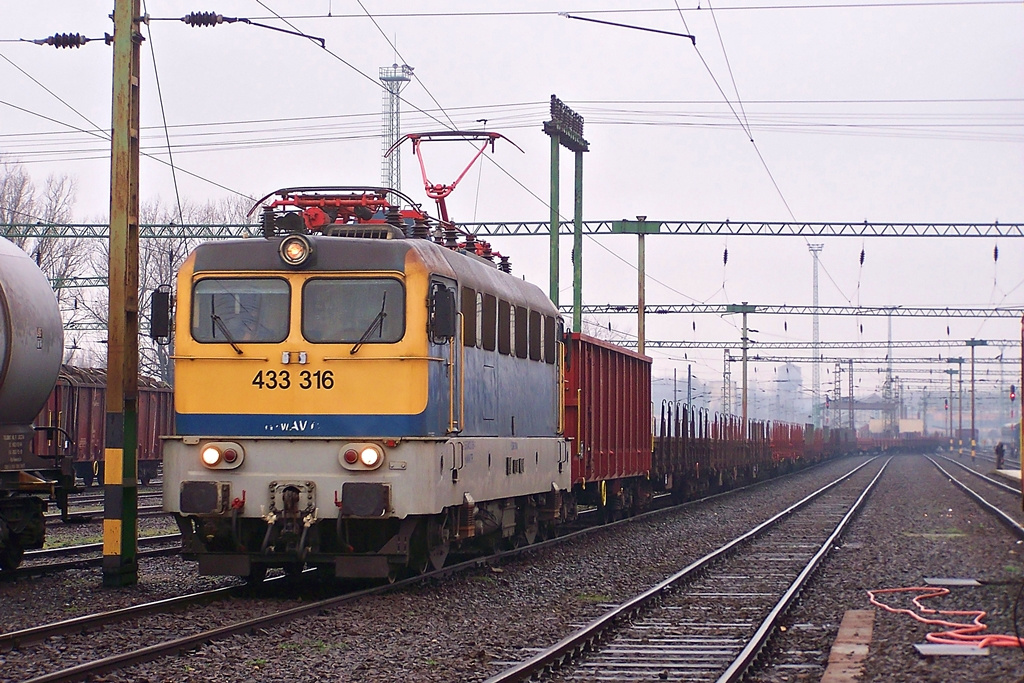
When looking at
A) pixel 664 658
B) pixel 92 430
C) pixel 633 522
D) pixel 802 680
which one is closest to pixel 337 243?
pixel 664 658

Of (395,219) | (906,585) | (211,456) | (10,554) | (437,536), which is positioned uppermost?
(395,219)

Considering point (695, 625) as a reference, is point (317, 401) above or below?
above

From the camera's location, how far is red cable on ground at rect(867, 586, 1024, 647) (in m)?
10.6

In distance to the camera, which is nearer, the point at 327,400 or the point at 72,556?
the point at 327,400

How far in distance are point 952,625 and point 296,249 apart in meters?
6.59

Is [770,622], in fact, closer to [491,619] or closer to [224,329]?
[491,619]

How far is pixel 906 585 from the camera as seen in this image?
49.0 ft

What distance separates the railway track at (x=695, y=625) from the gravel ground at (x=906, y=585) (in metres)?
0.30

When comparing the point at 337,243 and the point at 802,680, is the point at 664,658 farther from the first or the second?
the point at 337,243

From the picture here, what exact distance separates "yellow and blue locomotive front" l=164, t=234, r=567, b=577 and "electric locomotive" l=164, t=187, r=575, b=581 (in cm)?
1

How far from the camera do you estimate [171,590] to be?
42.7 feet

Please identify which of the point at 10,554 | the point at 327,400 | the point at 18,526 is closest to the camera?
the point at 327,400

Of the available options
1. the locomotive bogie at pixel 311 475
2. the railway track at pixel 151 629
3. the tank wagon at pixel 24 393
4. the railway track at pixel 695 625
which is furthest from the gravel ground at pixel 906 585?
the tank wagon at pixel 24 393

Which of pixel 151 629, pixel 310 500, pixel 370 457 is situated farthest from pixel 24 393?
pixel 151 629
